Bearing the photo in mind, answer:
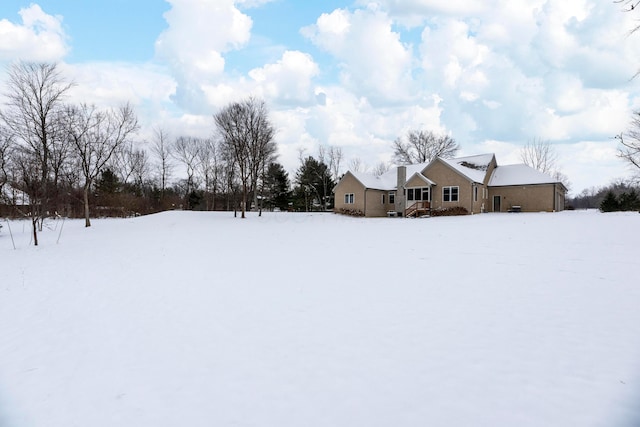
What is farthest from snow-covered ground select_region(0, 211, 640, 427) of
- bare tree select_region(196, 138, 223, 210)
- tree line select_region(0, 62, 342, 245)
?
bare tree select_region(196, 138, 223, 210)

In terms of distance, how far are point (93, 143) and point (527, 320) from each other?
3278cm

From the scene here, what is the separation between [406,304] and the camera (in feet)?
20.1

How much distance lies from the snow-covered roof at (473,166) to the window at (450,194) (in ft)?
5.69

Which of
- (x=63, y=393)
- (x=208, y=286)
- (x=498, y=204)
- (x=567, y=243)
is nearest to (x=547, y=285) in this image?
(x=567, y=243)

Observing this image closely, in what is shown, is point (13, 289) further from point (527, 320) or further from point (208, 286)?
point (527, 320)

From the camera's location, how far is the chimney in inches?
1271

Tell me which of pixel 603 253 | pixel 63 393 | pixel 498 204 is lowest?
pixel 63 393

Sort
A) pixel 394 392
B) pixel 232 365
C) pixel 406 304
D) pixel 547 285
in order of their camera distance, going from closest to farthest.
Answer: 1. pixel 394 392
2. pixel 232 365
3. pixel 406 304
4. pixel 547 285

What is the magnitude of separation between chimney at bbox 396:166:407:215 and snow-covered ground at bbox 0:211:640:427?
75.4ft

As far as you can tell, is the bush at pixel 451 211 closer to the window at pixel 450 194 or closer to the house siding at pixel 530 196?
the window at pixel 450 194

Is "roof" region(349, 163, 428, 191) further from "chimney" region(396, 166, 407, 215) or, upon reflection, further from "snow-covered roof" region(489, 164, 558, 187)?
"snow-covered roof" region(489, 164, 558, 187)

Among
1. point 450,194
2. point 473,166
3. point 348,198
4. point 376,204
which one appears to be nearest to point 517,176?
point 473,166

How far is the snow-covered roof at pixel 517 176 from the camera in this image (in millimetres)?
28953

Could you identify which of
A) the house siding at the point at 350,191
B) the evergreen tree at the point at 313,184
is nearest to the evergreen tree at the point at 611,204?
the house siding at the point at 350,191
